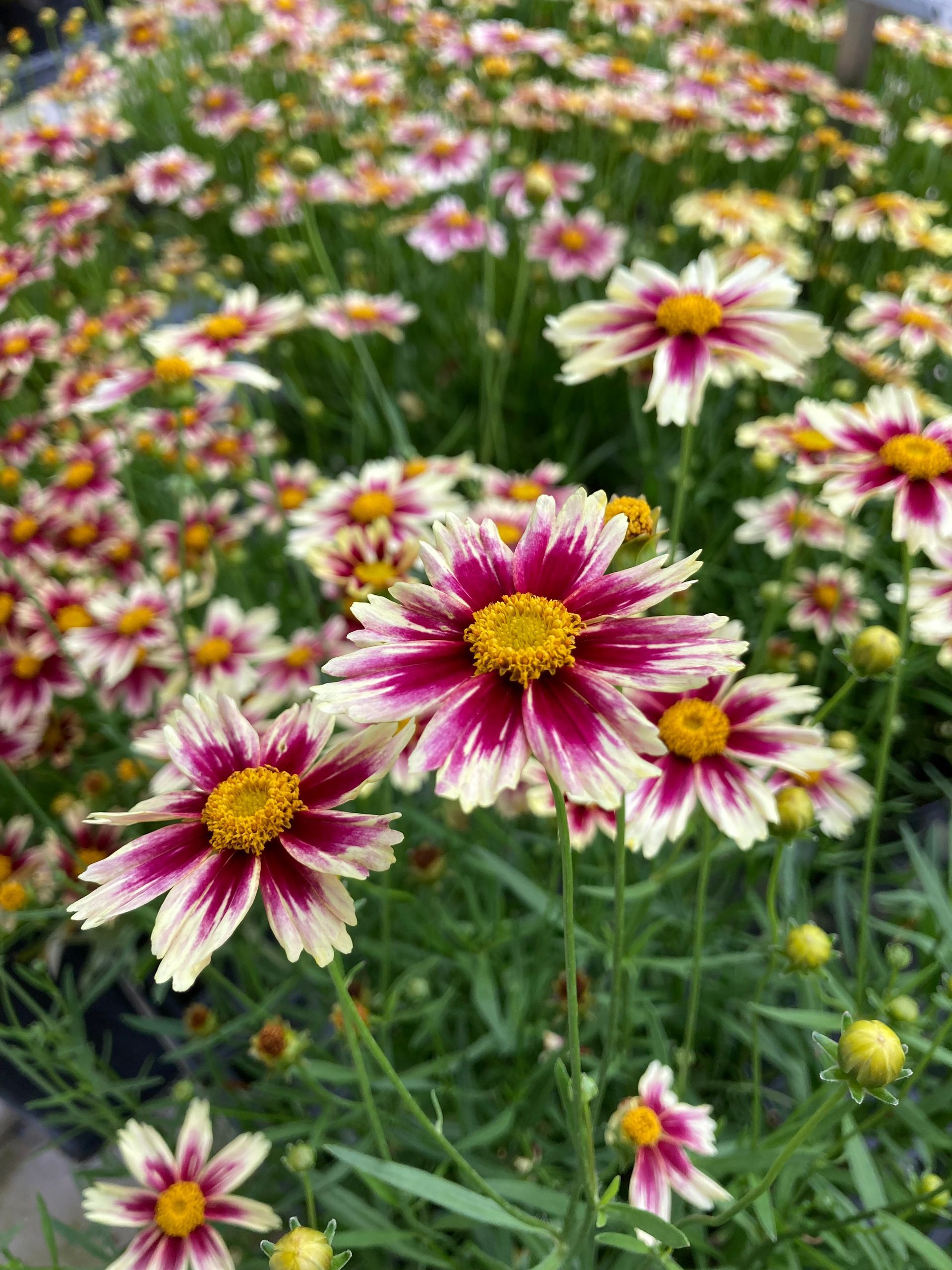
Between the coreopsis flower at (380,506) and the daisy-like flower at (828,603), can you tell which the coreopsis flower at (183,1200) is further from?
the daisy-like flower at (828,603)

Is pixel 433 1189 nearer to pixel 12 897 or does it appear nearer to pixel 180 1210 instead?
pixel 180 1210

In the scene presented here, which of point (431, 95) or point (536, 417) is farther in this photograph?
point (431, 95)

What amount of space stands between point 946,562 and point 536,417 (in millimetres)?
1431

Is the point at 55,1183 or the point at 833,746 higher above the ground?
the point at 833,746

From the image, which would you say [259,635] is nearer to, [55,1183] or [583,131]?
[55,1183]

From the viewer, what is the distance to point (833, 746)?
1.10m

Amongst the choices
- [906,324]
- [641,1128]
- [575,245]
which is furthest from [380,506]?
[575,245]

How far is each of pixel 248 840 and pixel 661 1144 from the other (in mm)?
477

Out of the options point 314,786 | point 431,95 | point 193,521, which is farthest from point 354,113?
point 314,786

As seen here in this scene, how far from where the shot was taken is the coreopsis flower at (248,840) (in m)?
0.49

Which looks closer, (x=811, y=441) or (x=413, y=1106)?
(x=413, y=1106)

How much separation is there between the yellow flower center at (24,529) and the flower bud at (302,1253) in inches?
48.3

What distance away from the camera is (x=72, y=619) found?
136cm

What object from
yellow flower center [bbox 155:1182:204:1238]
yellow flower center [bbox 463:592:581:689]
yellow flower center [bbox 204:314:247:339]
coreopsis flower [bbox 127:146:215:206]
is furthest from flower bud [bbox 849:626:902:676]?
coreopsis flower [bbox 127:146:215:206]
